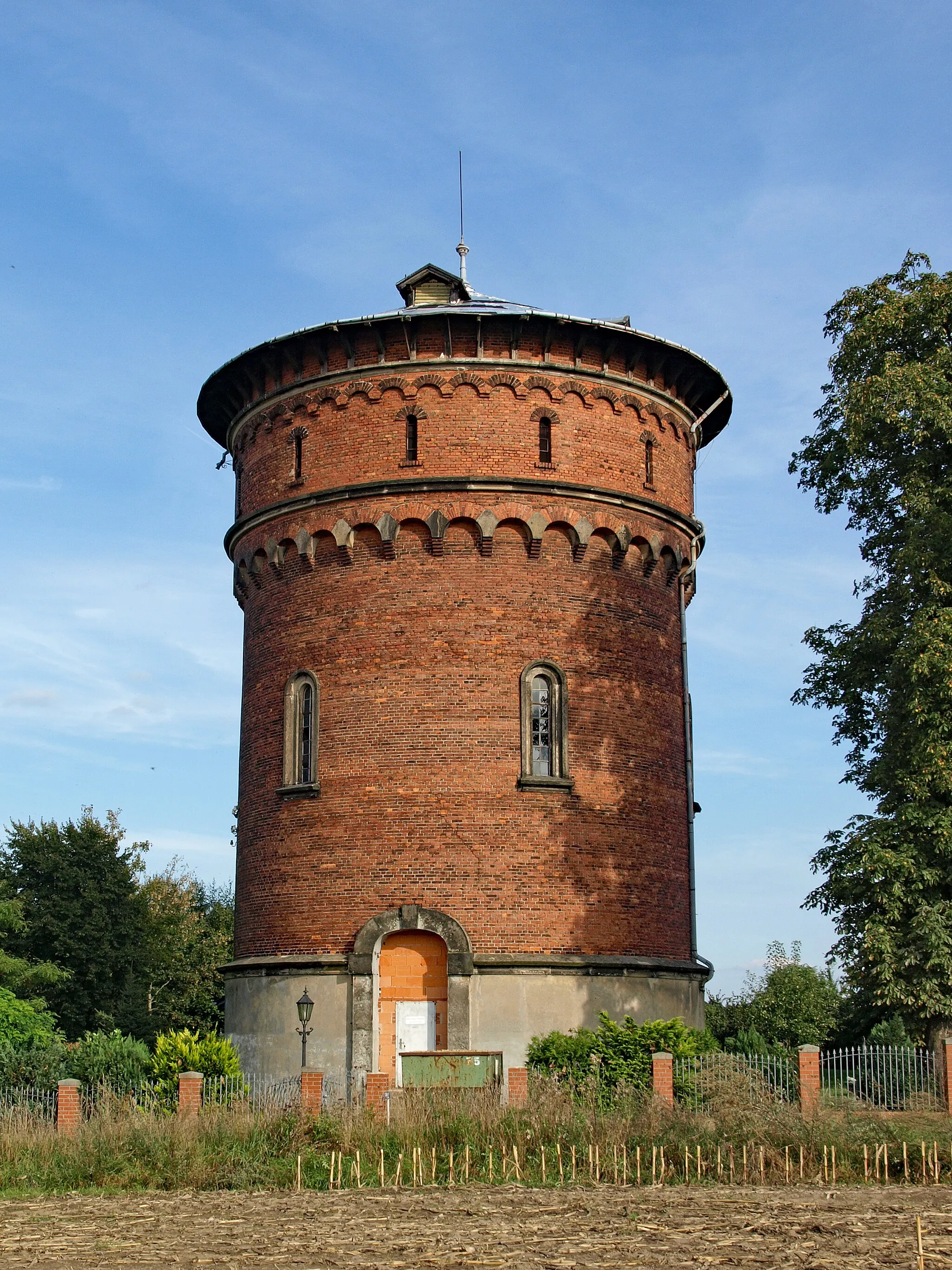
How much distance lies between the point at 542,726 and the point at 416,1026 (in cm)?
486

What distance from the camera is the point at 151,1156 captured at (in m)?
16.4

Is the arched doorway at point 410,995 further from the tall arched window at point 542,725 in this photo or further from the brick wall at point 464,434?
the brick wall at point 464,434

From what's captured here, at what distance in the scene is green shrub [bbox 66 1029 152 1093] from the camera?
23094 millimetres

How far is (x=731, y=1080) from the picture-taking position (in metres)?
18.1

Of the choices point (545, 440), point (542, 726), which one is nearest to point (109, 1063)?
point (542, 726)

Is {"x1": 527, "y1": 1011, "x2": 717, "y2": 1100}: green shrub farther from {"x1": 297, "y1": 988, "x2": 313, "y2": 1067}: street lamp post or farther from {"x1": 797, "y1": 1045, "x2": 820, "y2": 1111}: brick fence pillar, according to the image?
{"x1": 297, "y1": 988, "x2": 313, "y2": 1067}: street lamp post

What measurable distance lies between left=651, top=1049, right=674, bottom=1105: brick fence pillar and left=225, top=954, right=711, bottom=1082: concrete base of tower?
6.62 ft

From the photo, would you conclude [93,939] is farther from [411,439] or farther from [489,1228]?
[489,1228]

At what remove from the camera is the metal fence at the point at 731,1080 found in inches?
688

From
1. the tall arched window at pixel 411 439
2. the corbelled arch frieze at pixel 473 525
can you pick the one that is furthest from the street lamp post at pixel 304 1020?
the tall arched window at pixel 411 439

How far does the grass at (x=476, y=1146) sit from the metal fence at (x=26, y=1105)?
113cm

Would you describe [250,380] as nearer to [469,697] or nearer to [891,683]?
[469,697]

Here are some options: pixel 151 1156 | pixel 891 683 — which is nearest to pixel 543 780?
pixel 891 683

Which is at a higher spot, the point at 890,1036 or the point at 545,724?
the point at 545,724
